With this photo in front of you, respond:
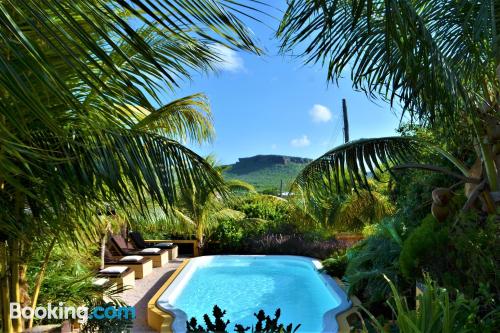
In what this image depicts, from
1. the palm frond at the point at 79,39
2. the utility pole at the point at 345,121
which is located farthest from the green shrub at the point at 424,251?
the utility pole at the point at 345,121

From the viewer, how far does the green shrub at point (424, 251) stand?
4.57m

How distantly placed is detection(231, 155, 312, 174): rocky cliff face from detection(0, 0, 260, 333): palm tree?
5128 cm

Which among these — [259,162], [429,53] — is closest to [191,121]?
[429,53]

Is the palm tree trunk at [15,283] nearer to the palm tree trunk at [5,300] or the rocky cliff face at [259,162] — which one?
the palm tree trunk at [5,300]

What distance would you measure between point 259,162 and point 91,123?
55.3m

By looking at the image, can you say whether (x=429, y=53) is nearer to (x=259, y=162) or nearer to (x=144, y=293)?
(x=144, y=293)

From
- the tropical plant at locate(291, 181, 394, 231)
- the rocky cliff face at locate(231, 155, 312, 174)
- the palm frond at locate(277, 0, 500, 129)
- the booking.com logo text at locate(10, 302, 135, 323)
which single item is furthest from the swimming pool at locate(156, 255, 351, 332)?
the rocky cliff face at locate(231, 155, 312, 174)

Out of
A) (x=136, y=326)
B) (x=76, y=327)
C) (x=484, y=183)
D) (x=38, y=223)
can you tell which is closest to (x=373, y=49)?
(x=484, y=183)

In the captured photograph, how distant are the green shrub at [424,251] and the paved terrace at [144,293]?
11.7 feet

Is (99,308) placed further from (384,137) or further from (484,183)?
(484,183)

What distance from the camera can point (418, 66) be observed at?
5.90 feet

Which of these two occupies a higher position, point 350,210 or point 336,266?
point 350,210

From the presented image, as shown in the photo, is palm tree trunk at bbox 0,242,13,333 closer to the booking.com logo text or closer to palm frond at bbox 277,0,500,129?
the booking.com logo text

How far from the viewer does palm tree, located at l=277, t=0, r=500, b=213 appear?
1996 millimetres
